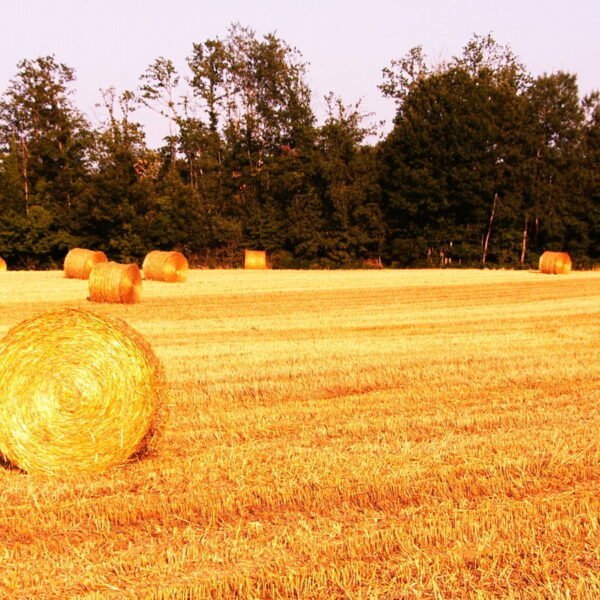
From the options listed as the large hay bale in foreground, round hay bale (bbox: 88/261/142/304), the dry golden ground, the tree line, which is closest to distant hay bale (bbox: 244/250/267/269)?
the tree line

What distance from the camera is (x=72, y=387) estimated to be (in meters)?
6.16

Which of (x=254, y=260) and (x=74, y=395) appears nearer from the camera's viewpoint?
(x=74, y=395)

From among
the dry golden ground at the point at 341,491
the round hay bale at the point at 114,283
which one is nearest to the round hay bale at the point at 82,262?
the round hay bale at the point at 114,283

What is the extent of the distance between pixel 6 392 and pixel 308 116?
49.0 metres

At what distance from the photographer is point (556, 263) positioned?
3450 cm

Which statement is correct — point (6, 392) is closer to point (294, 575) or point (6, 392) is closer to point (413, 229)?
point (294, 575)

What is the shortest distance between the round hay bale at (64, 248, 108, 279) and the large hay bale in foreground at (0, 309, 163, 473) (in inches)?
935

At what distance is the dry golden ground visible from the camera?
409 cm

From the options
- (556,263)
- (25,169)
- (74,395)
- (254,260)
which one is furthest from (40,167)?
(74,395)

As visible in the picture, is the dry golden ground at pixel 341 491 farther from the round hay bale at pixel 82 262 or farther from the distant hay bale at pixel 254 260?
the distant hay bale at pixel 254 260

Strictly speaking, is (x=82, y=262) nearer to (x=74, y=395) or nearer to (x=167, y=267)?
(x=167, y=267)

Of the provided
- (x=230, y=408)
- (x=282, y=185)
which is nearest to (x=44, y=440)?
(x=230, y=408)

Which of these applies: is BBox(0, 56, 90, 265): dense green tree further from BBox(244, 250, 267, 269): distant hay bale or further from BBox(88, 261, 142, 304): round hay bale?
BBox(88, 261, 142, 304): round hay bale

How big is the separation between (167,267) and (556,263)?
17720 millimetres
